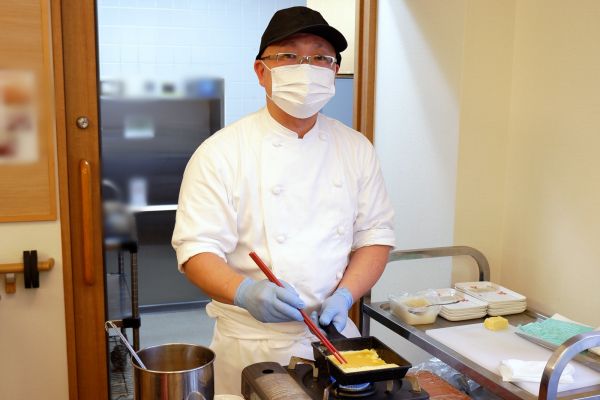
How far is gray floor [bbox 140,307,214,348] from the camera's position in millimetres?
2363

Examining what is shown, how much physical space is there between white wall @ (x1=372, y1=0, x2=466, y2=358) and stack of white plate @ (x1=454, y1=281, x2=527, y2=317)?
298 millimetres

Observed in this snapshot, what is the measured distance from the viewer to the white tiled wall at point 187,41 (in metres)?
2.16

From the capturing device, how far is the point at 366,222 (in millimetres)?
1725

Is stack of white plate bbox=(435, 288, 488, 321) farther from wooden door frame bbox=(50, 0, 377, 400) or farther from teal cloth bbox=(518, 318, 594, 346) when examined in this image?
wooden door frame bbox=(50, 0, 377, 400)

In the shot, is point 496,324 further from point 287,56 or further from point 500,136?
point 287,56

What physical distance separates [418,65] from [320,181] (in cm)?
96

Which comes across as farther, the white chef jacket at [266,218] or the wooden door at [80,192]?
the wooden door at [80,192]

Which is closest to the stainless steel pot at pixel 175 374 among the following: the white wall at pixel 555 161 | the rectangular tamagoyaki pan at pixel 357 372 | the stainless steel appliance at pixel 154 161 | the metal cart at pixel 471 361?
the rectangular tamagoyaki pan at pixel 357 372

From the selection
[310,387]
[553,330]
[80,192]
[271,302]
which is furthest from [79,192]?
[553,330]

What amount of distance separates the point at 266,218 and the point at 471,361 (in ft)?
A: 2.07

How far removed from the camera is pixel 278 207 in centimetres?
156

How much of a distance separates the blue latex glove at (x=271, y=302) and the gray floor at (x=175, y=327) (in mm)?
1074

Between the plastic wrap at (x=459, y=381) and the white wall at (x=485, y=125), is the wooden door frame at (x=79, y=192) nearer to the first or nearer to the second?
the plastic wrap at (x=459, y=381)

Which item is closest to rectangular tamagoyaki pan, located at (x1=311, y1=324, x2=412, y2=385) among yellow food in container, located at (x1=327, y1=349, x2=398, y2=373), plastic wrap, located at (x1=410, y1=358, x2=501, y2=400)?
yellow food in container, located at (x1=327, y1=349, x2=398, y2=373)
